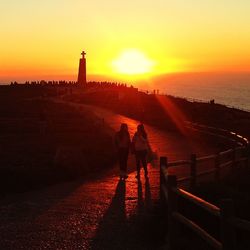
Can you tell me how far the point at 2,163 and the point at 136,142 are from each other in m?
4.66

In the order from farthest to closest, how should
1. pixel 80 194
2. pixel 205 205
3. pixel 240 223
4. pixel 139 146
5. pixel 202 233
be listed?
pixel 139 146
pixel 80 194
pixel 202 233
pixel 205 205
pixel 240 223

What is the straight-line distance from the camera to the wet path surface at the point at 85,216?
9.55 m

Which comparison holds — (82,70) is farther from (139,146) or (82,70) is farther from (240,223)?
(240,223)

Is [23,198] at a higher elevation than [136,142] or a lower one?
lower

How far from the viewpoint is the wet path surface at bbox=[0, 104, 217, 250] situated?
31.3 feet

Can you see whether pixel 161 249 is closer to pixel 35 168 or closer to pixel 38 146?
pixel 35 168

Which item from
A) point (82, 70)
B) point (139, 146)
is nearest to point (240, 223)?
point (139, 146)

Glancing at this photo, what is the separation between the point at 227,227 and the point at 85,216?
18.1 feet

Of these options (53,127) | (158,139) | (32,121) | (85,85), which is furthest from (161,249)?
(85,85)

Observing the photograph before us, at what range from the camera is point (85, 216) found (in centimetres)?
1138

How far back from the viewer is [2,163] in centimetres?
1827

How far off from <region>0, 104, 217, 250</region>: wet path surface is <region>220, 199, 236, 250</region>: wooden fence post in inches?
119

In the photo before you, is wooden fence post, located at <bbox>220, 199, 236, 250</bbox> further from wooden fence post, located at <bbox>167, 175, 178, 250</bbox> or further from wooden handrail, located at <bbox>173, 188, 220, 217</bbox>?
wooden fence post, located at <bbox>167, 175, 178, 250</bbox>

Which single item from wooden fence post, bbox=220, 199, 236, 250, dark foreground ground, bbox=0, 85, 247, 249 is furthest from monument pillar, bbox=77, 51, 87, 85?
Result: wooden fence post, bbox=220, 199, 236, 250
